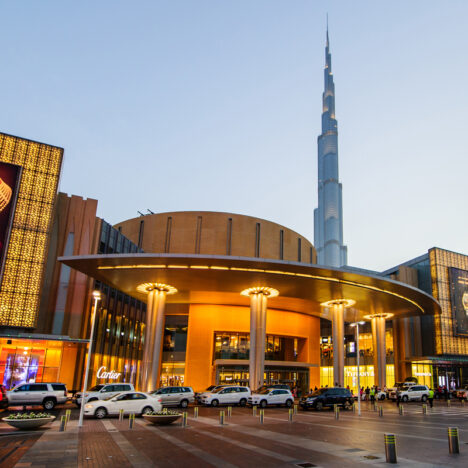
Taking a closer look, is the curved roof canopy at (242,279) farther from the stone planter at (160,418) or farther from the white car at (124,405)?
the stone planter at (160,418)

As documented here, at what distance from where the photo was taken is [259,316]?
141ft

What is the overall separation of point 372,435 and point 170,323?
4510 centimetres

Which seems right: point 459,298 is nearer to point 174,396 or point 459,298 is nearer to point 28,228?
point 174,396

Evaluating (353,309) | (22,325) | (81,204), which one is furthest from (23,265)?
(353,309)

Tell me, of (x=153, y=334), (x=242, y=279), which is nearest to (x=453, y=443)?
(x=242, y=279)

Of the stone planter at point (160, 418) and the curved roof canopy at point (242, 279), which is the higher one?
the curved roof canopy at point (242, 279)

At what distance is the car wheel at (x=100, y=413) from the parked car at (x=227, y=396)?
11.1m

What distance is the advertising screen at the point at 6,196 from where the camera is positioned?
37969mm

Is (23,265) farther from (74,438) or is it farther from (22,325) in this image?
(74,438)

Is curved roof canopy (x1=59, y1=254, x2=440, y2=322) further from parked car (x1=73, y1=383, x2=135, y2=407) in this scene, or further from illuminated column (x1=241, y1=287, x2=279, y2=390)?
parked car (x1=73, y1=383, x2=135, y2=407)

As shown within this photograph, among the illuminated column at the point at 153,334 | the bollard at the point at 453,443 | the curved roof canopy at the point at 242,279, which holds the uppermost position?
the curved roof canopy at the point at 242,279

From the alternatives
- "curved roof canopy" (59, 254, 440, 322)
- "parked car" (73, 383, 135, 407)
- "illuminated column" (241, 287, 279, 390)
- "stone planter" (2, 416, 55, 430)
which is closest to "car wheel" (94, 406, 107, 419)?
"parked car" (73, 383, 135, 407)

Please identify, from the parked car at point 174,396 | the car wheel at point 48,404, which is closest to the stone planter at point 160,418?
the parked car at point 174,396

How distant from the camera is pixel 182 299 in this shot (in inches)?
2041
